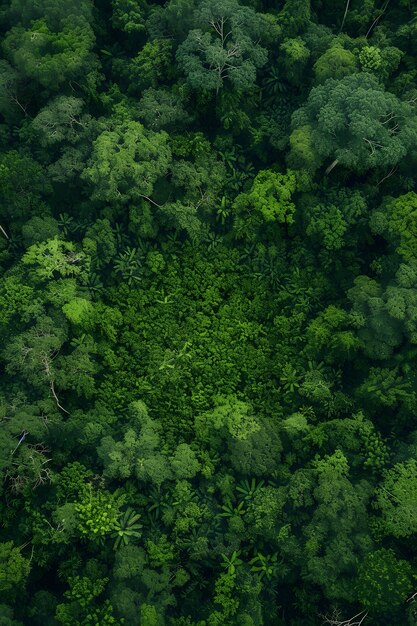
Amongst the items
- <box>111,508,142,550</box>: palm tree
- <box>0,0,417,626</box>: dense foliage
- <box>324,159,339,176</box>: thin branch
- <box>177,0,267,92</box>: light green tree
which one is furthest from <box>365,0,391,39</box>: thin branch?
<box>111,508,142,550</box>: palm tree

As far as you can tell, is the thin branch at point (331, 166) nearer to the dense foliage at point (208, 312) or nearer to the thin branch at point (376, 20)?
the dense foliage at point (208, 312)

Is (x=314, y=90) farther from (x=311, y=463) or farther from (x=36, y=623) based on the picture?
(x=36, y=623)

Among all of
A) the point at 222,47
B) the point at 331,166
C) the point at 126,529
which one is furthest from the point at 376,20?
the point at 126,529

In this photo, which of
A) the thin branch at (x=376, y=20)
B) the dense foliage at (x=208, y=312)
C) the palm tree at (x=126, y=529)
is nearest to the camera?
the dense foliage at (x=208, y=312)

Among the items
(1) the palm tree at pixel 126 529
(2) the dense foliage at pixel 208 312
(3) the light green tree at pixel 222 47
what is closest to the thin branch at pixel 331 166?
(2) the dense foliage at pixel 208 312

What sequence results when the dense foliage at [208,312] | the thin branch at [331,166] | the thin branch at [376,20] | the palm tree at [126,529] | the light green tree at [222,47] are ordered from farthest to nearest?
the thin branch at [376,20] < the light green tree at [222,47] < the thin branch at [331,166] < the palm tree at [126,529] < the dense foliage at [208,312]

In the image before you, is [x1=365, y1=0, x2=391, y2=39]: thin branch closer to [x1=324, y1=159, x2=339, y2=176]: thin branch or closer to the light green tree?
the light green tree

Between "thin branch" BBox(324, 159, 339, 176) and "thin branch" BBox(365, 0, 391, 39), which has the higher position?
"thin branch" BBox(365, 0, 391, 39)

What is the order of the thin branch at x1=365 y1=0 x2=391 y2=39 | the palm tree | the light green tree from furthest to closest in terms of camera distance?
the thin branch at x1=365 y1=0 x2=391 y2=39 → the light green tree → the palm tree
